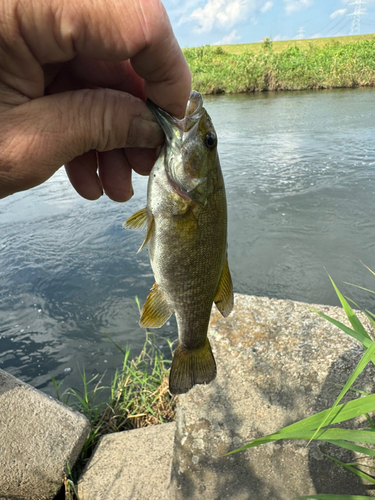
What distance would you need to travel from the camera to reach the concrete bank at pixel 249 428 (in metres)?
2.59

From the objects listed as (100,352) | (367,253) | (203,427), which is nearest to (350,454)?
(203,427)

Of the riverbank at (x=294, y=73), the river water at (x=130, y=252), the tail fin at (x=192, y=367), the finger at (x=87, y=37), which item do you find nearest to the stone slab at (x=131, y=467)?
the tail fin at (x=192, y=367)

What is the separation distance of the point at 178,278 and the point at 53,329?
14.1 feet

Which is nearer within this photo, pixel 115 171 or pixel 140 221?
pixel 140 221

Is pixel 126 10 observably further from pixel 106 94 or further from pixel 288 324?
pixel 288 324

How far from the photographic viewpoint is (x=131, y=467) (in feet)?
9.52

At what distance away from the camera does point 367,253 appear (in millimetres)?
6488

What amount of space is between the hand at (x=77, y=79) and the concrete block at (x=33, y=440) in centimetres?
197

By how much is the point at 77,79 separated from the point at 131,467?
2718 millimetres

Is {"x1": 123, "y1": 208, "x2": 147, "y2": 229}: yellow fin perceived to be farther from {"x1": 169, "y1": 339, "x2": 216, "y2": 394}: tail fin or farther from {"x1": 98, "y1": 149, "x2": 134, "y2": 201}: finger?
{"x1": 169, "y1": 339, "x2": 216, "y2": 394}: tail fin

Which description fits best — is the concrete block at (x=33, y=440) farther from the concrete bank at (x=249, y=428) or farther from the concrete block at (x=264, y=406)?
the concrete block at (x=264, y=406)

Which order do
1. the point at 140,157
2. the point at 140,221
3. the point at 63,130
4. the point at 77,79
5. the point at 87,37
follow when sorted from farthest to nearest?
1. the point at 140,157
2. the point at 77,79
3. the point at 140,221
4. the point at 63,130
5. the point at 87,37

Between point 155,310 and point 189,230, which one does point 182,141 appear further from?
point 155,310

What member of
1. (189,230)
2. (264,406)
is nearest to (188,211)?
(189,230)
